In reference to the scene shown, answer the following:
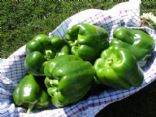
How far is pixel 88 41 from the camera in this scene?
8.81 feet

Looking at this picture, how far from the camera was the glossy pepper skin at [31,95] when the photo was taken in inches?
105

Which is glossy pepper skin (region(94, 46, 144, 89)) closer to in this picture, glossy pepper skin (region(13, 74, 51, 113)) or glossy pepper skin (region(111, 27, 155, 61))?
glossy pepper skin (region(111, 27, 155, 61))

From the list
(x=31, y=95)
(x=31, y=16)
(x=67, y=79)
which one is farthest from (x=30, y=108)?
(x=31, y=16)

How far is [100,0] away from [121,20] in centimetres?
99

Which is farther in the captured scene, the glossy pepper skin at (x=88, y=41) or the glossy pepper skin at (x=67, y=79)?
the glossy pepper skin at (x=88, y=41)

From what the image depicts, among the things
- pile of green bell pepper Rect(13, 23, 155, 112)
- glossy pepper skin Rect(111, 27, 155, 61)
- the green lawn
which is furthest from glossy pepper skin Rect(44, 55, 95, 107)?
the green lawn

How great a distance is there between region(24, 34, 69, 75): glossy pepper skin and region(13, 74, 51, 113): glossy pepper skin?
0.22 ft

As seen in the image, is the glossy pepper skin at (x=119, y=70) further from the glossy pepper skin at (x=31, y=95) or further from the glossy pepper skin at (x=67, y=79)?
the glossy pepper skin at (x=31, y=95)

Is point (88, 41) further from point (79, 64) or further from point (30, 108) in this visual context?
point (30, 108)

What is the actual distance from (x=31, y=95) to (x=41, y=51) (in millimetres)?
265

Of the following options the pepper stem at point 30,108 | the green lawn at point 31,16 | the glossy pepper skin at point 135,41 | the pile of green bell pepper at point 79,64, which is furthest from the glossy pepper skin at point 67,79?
the green lawn at point 31,16

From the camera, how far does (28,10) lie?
403 cm

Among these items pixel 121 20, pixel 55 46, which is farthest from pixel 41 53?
pixel 121 20

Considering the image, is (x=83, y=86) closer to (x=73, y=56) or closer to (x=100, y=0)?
(x=73, y=56)
